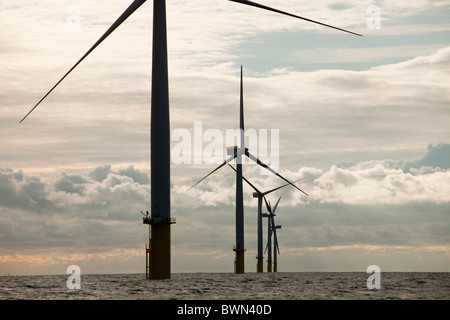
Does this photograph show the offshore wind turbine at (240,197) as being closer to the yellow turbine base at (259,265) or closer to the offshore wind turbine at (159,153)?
the yellow turbine base at (259,265)

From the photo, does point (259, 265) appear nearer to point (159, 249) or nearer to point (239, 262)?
point (239, 262)

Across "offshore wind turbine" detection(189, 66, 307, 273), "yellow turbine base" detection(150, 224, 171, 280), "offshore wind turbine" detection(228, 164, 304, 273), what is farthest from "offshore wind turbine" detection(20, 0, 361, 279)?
"offshore wind turbine" detection(228, 164, 304, 273)

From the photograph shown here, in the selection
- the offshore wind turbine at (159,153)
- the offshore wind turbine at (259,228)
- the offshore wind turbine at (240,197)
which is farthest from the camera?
the offshore wind turbine at (259,228)

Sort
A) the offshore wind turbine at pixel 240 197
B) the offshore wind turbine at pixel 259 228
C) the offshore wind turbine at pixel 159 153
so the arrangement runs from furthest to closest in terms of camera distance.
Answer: the offshore wind turbine at pixel 259 228
the offshore wind turbine at pixel 240 197
the offshore wind turbine at pixel 159 153

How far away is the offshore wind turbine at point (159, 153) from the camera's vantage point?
8350 cm

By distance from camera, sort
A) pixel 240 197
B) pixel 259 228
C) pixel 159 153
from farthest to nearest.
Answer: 1. pixel 259 228
2. pixel 240 197
3. pixel 159 153

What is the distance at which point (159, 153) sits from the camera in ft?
274

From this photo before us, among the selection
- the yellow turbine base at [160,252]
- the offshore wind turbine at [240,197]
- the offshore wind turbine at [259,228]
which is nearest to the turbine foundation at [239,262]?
the offshore wind turbine at [240,197]

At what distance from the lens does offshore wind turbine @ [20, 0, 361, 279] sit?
83.5 meters

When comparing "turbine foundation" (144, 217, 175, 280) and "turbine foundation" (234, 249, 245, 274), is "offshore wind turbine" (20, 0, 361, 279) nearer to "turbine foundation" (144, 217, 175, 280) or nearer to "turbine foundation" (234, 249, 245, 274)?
"turbine foundation" (144, 217, 175, 280)

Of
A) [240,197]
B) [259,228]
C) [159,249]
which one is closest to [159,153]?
[159,249]
